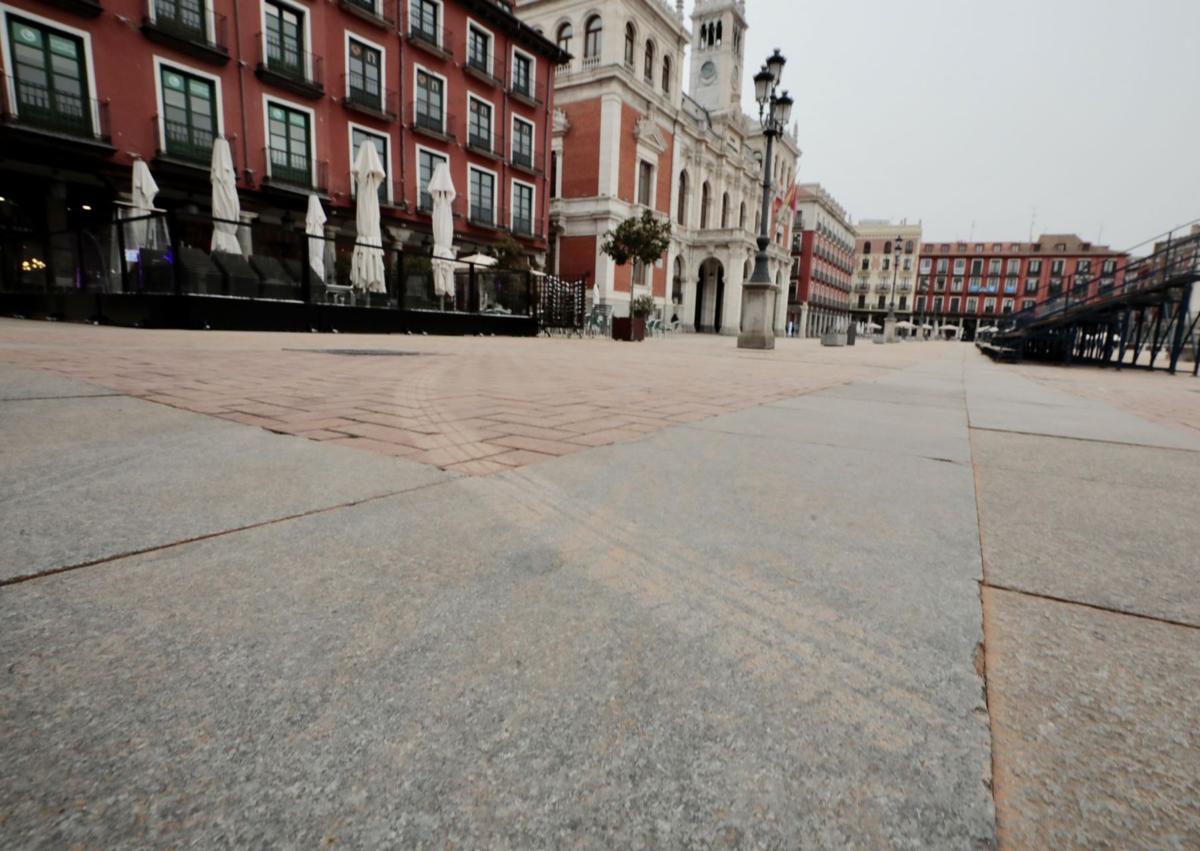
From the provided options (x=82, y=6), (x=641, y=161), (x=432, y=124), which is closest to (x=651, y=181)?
(x=641, y=161)

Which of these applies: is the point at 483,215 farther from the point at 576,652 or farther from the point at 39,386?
the point at 576,652

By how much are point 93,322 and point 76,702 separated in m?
13.0

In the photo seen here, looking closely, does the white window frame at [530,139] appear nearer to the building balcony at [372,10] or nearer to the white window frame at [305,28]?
the building balcony at [372,10]

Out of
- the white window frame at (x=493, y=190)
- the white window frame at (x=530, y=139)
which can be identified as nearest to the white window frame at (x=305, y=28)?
the white window frame at (x=493, y=190)

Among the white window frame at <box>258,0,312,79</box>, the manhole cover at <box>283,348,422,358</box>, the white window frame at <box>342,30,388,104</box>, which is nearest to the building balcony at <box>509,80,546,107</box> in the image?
the white window frame at <box>342,30,388,104</box>

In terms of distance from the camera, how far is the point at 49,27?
13.8 metres

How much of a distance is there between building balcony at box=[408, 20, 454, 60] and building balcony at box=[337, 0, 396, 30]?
709 mm

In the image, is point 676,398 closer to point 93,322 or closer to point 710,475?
point 710,475

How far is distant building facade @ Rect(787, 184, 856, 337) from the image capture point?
197 feet

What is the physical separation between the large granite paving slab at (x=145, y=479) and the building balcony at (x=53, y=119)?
1606cm

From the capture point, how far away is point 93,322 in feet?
34.5

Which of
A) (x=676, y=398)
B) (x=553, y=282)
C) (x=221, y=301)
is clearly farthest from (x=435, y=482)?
(x=553, y=282)

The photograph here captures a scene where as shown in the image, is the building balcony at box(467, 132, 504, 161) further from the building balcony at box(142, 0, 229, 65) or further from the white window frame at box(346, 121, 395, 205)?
the building balcony at box(142, 0, 229, 65)

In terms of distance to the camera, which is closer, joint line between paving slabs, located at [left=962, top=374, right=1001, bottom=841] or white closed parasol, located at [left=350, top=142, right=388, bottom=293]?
joint line between paving slabs, located at [left=962, top=374, right=1001, bottom=841]
